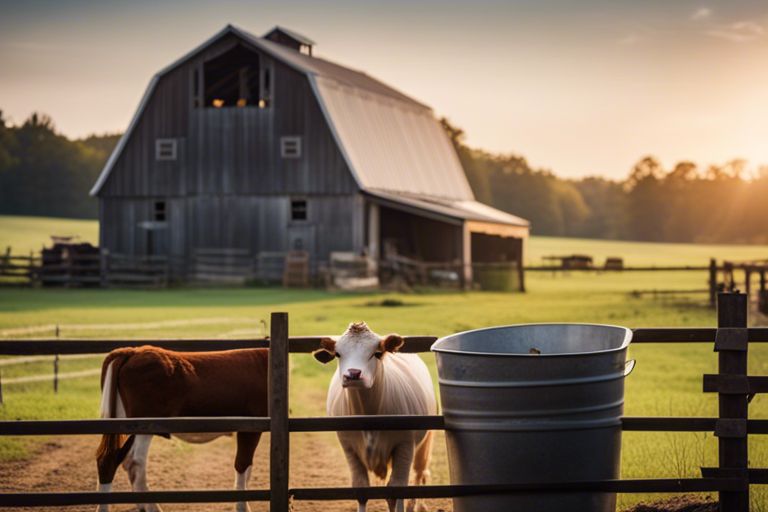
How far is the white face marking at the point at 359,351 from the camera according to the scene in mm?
6930

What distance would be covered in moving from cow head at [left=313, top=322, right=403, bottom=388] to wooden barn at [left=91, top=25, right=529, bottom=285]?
30692 mm

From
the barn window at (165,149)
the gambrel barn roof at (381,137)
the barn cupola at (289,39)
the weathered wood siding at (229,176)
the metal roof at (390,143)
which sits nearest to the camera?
the gambrel barn roof at (381,137)

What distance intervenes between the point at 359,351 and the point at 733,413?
2347 millimetres

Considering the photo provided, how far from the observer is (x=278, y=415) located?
257 inches

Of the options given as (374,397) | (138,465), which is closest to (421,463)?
(374,397)

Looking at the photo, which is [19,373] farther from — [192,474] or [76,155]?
[76,155]

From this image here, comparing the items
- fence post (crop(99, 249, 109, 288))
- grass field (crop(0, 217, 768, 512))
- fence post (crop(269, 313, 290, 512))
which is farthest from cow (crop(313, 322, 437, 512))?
fence post (crop(99, 249, 109, 288))

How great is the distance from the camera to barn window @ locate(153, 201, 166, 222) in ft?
135

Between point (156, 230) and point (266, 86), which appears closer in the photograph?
point (266, 86)

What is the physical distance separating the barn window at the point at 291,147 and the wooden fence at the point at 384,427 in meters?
32.5

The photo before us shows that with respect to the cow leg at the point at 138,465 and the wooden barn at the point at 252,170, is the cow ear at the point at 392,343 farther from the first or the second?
the wooden barn at the point at 252,170

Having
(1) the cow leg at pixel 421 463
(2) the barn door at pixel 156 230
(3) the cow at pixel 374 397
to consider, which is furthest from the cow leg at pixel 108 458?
(2) the barn door at pixel 156 230

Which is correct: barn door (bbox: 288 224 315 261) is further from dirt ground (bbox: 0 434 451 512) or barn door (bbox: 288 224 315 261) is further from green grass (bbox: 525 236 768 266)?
green grass (bbox: 525 236 768 266)

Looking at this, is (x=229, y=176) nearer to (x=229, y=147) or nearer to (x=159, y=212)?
(x=229, y=147)
